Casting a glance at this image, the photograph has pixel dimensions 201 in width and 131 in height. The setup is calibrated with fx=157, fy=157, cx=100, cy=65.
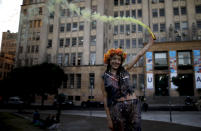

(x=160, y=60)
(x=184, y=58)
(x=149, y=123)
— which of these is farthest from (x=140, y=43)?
(x=149, y=123)

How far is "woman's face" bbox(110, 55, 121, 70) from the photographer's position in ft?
10.6

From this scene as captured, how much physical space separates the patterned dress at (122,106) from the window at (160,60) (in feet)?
123

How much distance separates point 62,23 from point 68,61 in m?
11.8

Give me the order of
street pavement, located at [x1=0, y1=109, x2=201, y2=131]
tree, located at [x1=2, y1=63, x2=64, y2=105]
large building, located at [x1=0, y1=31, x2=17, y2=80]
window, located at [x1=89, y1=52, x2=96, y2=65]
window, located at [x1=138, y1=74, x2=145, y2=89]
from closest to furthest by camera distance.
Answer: street pavement, located at [x1=0, y1=109, x2=201, y2=131], tree, located at [x1=2, y1=63, x2=64, y2=105], window, located at [x1=138, y1=74, x2=145, y2=89], window, located at [x1=89, y1=52, x2=96, y2=65], large building, located at [x1=0, y1=31, x2=17, y2=80]

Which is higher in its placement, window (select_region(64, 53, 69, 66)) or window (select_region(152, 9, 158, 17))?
window (select_region(152, 9, 158, 17))

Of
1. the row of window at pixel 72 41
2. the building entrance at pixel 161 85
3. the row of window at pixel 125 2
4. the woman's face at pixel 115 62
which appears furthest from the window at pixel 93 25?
the woman's face at pixel 115 62

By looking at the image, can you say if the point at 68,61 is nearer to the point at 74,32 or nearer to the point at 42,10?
the point at 74,32

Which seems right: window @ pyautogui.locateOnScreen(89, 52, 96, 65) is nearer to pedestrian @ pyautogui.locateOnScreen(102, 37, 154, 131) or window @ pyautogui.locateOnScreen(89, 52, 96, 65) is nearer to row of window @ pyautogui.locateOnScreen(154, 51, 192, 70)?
row of window @ pyautogui.locateOnScreen(154, 51, 192, 70)

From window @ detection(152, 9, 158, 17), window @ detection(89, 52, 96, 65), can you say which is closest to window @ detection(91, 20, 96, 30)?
window @ detection(89, 52, 96, 65)

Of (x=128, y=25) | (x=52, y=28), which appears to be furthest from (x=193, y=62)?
(x=52, y=28)

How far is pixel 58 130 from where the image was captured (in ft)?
32.6

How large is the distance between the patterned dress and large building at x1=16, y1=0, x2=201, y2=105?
3603 cm

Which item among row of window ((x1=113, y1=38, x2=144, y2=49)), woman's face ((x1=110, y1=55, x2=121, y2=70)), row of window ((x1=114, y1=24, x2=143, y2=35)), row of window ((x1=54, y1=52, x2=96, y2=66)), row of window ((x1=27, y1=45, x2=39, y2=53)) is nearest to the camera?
woman's face ((x1=110, y1=55, x2=121, y2=70))

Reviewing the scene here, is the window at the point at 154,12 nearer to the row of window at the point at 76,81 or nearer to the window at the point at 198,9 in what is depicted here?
the window at the point at 198,9
